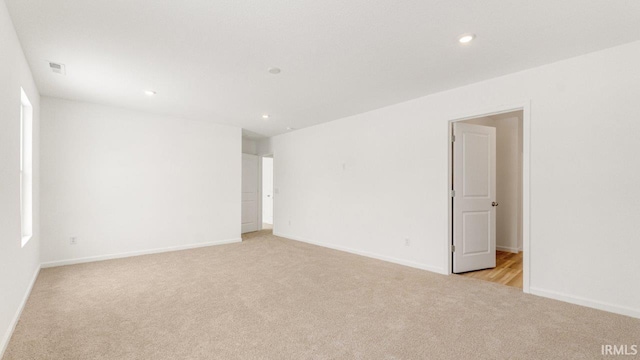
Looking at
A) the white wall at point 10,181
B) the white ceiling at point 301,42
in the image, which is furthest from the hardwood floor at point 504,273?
the white wall at point 10,181

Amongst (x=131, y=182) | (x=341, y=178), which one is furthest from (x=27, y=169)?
(x=341, y=178)

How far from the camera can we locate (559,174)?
300cm

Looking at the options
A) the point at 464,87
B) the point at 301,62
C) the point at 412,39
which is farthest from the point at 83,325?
the point at 464,87

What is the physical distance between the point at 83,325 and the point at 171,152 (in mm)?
3509

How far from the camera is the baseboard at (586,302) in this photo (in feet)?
8.51

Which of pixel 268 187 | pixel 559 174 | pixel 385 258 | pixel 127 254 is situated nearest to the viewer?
pixel 559 174

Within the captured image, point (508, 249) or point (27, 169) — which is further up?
point (27, 169)

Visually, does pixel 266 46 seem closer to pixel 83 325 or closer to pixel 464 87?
pixel 464 87

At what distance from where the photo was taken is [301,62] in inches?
118

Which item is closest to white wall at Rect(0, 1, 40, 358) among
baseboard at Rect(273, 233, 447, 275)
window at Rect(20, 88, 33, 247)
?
window at Rect(20, 88, 33, 247)

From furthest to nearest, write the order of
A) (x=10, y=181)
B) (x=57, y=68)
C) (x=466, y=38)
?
(x=57, y=68)
(x=466, y=38)
(x=10, y=181)

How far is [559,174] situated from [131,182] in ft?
20.0

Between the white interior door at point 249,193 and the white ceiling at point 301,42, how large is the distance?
12.1ft

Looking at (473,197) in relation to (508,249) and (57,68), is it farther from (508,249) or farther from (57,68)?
(57,68)
